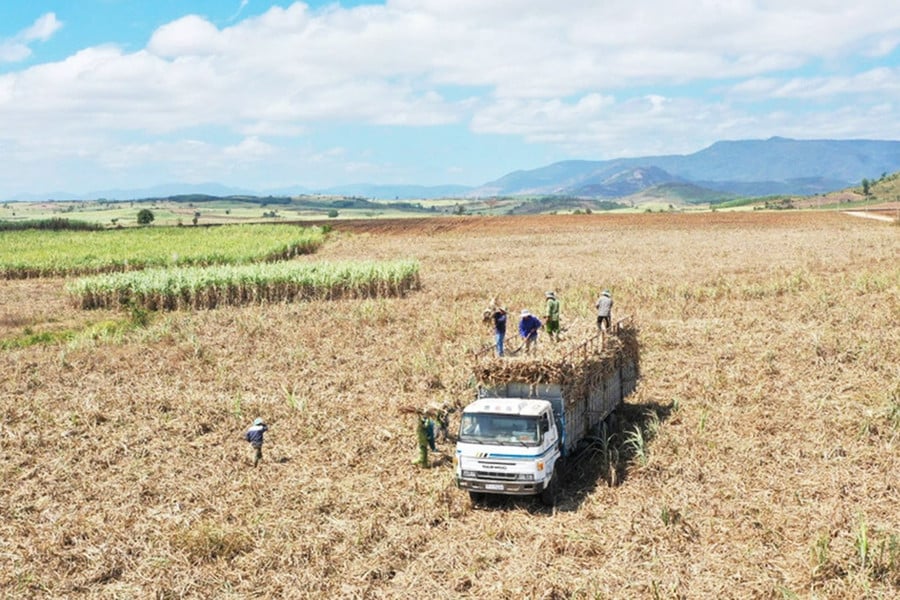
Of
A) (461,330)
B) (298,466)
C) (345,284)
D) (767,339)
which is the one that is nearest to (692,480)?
(298,466)

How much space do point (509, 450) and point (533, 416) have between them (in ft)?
2.73

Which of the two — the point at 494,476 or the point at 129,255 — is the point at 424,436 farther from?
the point at 129,255

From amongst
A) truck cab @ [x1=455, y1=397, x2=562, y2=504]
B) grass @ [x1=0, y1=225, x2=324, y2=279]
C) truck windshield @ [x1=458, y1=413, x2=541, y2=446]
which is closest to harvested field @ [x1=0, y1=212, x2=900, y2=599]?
truck cab @ [x1=455, y1=397, x2=562, y2=504]

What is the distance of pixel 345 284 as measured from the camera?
40781mm

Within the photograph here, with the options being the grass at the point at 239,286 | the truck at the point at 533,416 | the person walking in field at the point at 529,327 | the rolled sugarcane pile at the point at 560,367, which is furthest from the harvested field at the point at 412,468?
the grass at the point at 239,286

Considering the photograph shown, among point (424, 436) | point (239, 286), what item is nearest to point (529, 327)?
point (424, 436)

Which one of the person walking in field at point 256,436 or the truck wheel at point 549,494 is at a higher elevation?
the person walking in field at point 256,436

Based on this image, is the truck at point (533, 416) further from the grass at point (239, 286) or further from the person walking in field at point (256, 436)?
the grass at point (239, 286)

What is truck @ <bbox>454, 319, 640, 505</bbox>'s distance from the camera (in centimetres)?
1458

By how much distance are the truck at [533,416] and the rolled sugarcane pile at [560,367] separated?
0.02m

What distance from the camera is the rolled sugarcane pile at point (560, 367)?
52.8 ft

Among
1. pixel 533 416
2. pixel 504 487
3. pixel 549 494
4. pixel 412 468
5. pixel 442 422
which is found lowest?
pixel 412 468

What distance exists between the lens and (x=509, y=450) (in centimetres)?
1462

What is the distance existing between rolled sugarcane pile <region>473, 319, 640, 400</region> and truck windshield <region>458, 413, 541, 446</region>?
1.41 meters
